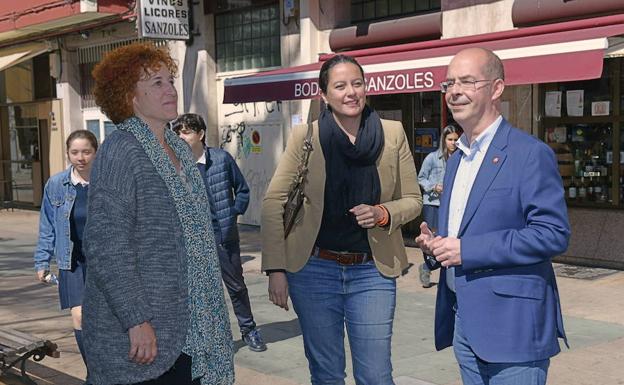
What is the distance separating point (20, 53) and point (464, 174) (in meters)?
17.9

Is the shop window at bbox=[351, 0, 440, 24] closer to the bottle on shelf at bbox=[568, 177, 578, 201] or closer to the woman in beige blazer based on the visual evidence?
the bottle on shelf at bbox=[568, 177, 578, 201]

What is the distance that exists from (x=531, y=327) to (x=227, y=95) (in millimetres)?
9495

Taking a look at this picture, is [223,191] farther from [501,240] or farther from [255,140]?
[255,140]

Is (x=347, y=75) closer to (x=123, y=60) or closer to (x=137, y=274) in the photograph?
(x=123, y=60)

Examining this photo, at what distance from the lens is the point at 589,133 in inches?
383

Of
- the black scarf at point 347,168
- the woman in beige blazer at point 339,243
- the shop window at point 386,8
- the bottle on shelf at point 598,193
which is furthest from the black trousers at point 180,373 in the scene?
the shop window at point 386,8

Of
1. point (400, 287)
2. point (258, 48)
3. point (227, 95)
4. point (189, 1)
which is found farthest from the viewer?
point (189, 1)

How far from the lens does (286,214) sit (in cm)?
360

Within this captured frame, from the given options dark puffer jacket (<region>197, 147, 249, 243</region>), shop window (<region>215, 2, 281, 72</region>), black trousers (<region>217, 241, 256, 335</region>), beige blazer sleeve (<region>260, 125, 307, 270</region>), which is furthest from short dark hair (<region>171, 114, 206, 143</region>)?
shop window (<region>215, 2, 281, 72</region>)

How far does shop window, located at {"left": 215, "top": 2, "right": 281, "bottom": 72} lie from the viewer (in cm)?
1386

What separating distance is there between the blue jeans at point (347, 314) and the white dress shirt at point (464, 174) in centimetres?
55

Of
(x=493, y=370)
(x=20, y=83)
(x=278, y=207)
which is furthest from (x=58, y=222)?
(x=20, y=83)

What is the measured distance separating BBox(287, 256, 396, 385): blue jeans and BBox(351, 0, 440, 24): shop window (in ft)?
27.6

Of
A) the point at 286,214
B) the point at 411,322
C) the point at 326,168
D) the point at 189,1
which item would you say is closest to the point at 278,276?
the point at 286,214
